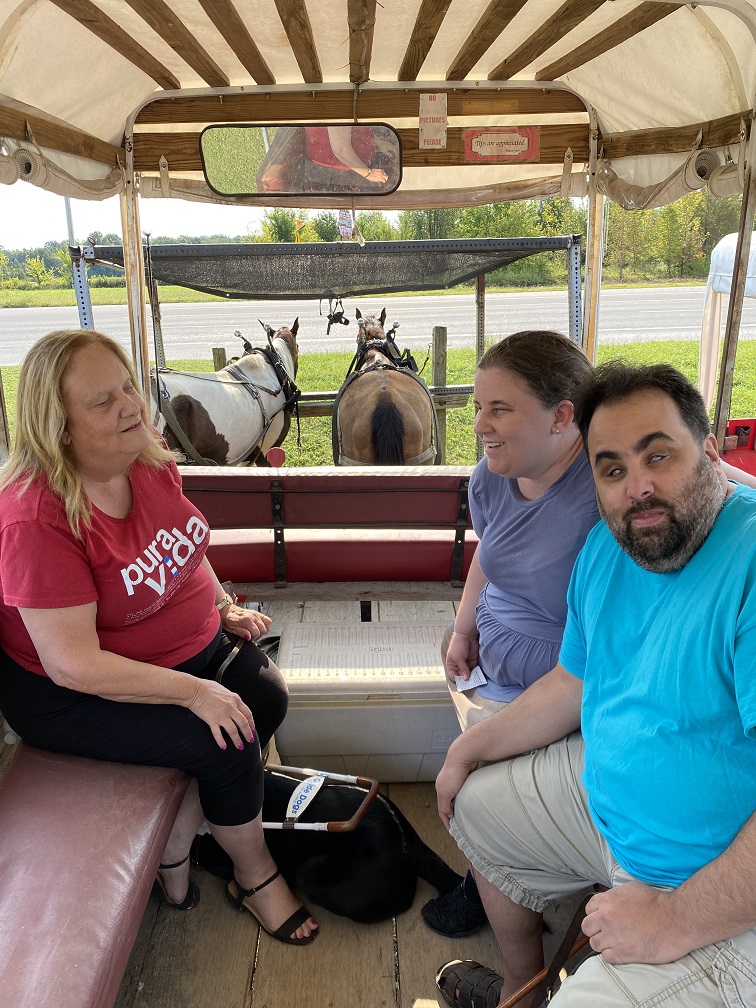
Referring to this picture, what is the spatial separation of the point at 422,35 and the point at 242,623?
2.36 m

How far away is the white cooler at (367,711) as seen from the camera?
2.43 meters

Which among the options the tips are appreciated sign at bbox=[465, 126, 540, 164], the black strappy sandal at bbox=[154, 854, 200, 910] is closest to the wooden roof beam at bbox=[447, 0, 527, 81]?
the tips are appreciated sign at bbox=[465, 126, 540, 164]

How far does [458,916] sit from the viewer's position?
→ 2066 millimetres

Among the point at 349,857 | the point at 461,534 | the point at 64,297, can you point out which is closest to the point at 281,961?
the point at 349,857

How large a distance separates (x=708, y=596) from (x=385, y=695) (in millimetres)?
1346

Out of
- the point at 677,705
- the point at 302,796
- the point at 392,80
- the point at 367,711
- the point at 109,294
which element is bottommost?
the point at 302,796

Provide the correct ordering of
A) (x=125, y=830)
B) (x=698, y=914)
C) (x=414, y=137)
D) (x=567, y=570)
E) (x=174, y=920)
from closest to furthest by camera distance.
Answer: (x=698, y=914) < (x=125, y=830) < (x=567, y=570) < (x=174, y=920) < (x=414, y=137)

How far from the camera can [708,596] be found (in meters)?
1.30

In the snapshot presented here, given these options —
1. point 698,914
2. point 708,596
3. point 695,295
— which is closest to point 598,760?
point 698,914

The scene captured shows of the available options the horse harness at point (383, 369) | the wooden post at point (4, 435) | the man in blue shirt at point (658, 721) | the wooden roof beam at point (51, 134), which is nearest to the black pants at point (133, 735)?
the man in blue shirt at point (658, 721)

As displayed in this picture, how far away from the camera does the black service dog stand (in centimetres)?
208

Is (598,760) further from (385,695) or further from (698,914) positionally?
(385,695)

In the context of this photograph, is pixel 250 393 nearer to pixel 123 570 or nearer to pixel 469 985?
pixel 123 570

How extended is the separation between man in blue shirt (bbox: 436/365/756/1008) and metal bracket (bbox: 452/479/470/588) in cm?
142
